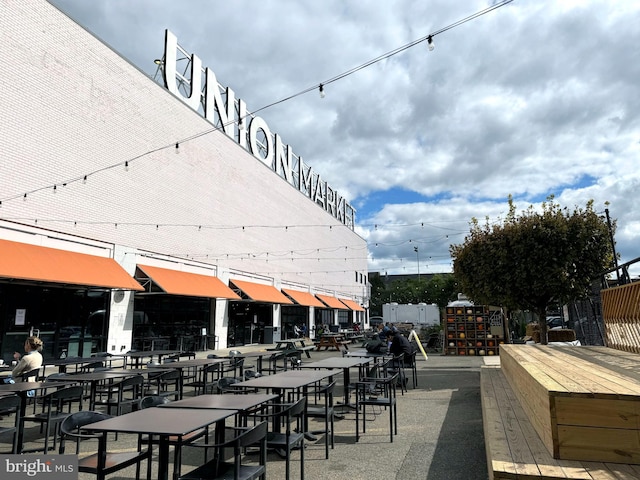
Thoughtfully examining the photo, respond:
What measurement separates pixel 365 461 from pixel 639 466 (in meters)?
2.92

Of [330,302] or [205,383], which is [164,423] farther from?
[330,302]

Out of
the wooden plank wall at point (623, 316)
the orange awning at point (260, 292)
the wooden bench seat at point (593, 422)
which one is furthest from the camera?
the orange awning at point (260, 292)

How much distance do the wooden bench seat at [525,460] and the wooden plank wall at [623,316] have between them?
11.8 ft

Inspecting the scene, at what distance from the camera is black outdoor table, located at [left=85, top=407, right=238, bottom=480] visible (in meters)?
3.22

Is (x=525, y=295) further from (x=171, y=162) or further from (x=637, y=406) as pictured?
(x=171, y=162)

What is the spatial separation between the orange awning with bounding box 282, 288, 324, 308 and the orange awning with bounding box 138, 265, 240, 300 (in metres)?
9.04

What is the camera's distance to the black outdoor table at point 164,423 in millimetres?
3223

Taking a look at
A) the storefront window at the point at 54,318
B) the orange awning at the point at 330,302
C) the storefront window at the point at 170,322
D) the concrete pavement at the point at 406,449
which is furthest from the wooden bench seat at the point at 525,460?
the orange awning at the point at 330,302

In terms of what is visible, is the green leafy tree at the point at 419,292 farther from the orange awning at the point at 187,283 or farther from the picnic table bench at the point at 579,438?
the picnic table bench at the point at 579,438

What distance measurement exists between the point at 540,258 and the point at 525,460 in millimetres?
9905

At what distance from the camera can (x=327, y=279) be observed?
4231 cm

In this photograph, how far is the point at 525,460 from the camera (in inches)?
126

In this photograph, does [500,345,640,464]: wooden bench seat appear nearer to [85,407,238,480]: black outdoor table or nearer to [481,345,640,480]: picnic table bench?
[481,345,640,480]: picnic table bench

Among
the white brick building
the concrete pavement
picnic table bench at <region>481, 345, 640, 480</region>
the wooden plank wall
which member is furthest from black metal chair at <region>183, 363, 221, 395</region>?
the wooden plank wall
